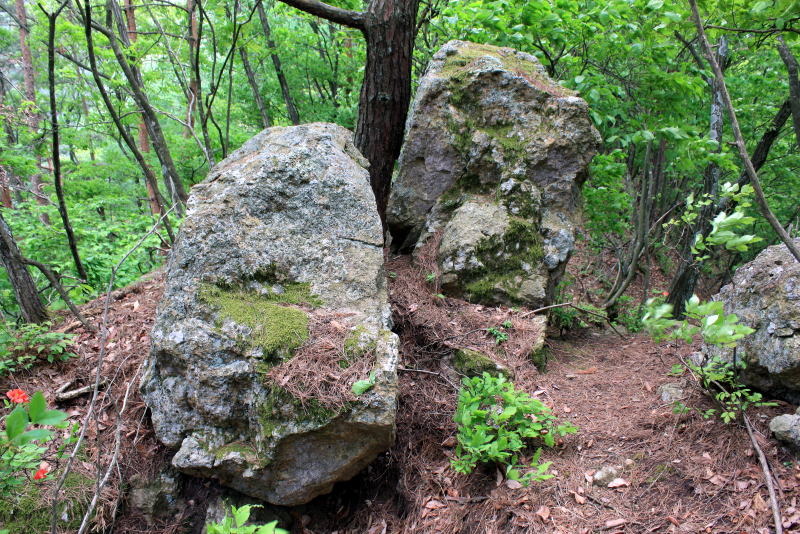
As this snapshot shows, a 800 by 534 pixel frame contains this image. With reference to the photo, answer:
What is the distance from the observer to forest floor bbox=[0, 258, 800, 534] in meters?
2.38

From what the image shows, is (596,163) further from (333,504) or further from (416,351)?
(333,504)

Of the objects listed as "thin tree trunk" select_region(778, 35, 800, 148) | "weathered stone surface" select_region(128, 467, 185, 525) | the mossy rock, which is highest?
"thin tree trunk" select_region(778, 35, 800, 148)

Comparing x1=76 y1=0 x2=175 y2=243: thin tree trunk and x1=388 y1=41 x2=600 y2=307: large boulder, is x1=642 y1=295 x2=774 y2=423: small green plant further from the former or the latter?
x1=76 y1=0 x2=175 y2=243: thin tree trunk

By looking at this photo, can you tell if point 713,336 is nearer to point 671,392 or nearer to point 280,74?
point 671,392

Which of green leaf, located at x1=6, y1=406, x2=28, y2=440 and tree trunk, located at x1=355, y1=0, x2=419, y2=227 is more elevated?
tree trunk, located at x1=355, y1=0, x2=419, y2=227

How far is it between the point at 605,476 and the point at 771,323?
1.35 metres

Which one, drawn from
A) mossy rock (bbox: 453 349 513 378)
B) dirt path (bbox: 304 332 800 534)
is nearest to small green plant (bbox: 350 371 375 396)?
dirt path (bbox: 304 332 800 534)

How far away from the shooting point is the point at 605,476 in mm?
2664

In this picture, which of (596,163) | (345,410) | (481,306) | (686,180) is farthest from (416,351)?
(686,180)

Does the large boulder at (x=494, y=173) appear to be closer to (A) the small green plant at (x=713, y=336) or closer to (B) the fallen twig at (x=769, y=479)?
(A) the small green plant at (x=713, y=336)

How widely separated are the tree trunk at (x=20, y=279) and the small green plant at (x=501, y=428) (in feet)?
13.1

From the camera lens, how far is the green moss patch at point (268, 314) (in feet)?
9.16

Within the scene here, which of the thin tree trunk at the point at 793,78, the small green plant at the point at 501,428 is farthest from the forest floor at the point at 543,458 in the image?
the thin tree trunk at the point at 793,78

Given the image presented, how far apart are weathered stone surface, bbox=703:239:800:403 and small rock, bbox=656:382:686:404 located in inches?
14.2
